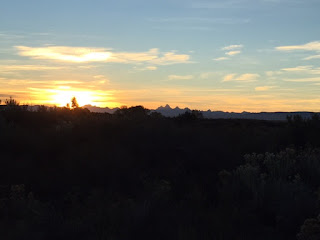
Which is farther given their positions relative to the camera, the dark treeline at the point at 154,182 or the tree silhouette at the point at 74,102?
the tree silhouette at the point at 74,102

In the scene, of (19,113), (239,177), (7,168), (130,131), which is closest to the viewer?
(239,177)

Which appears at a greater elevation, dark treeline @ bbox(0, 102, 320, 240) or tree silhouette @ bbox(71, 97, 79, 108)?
tree silhouette @ bbox(71, 97, 79, 108)

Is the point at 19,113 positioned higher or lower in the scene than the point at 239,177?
higher

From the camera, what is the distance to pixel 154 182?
9742 mm

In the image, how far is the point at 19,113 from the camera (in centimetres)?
1758

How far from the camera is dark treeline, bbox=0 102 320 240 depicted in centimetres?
672

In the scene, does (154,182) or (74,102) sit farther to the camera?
(74,102)

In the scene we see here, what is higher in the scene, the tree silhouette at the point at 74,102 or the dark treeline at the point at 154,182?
the tree silhouette at the point at 74,102

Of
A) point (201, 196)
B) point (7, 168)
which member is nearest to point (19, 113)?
point (7, 168)

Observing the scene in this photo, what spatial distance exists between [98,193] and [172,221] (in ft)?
8.94

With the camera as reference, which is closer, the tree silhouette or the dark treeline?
the dark treeline

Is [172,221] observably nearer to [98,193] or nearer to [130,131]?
[98,193]

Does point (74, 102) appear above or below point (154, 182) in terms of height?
above

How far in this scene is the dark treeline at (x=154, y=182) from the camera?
6720 millimetres
